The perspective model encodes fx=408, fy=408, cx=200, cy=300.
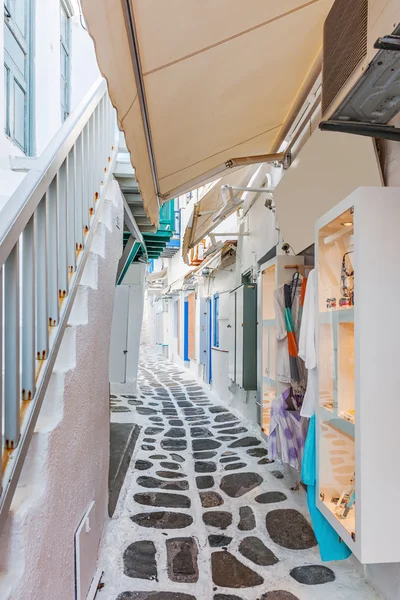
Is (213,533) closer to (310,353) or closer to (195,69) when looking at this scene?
(310,353)

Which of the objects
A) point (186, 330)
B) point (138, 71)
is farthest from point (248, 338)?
point (186, 330)

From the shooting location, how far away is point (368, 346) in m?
2.03

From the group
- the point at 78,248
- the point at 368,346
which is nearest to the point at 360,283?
the point at 368,346

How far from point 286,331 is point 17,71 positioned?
4272 mm

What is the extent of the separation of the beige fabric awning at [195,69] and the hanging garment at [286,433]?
2.25 meters

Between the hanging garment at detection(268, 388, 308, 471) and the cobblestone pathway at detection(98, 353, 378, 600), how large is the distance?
408 millimetres

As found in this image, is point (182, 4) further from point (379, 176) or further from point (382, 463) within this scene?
point (382, 463)

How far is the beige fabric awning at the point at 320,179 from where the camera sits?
2428mm

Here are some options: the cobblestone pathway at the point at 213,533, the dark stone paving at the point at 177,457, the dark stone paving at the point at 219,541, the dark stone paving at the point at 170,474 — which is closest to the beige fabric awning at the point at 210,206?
the dark stone paving at the point at 177,457

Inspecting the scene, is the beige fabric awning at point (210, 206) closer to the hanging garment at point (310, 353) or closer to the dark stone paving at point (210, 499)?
the hanging garment at point (310, 353)

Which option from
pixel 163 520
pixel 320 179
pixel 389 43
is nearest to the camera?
pixel 389 43

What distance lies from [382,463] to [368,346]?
0.58m

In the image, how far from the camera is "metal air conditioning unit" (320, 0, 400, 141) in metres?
1.40

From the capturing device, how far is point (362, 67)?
1549mm
